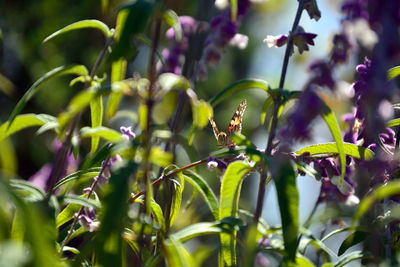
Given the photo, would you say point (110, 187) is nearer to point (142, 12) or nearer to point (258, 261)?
point (142, 12)

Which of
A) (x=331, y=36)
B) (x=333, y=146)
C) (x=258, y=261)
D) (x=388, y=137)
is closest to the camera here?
(x=331, y=36)

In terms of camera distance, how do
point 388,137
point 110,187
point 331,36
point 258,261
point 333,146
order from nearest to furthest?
point 110,187, point 331,36, point 333,146, point 388,137, point 258,261

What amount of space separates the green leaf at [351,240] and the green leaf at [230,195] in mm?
148

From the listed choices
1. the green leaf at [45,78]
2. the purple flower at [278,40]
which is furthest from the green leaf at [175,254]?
the purple flower at [278,40]

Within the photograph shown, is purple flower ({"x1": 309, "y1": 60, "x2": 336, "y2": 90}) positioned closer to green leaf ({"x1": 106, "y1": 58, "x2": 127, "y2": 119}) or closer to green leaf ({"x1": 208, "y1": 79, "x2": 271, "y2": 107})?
green leaf ({"x1": 208, "y1": 79, "x2": 271, "y2": 107})

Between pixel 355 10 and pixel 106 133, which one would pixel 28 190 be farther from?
pixel 355 10

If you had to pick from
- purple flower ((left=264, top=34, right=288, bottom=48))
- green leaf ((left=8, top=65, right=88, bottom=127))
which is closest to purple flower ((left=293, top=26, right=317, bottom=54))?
purple flower ((left=264, top=34, right=288, bottom=48))

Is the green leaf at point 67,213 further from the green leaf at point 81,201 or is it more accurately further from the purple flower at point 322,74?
the purple flower at point 322,74

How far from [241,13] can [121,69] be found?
0.22m

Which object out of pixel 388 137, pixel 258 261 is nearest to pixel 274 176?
pixel 388 137

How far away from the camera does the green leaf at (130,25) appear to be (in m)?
0.44

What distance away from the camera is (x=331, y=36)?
542 mm

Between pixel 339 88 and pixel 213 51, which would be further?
pixel 213 51

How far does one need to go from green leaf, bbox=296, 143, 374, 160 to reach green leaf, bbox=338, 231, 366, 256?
0.34 ft
